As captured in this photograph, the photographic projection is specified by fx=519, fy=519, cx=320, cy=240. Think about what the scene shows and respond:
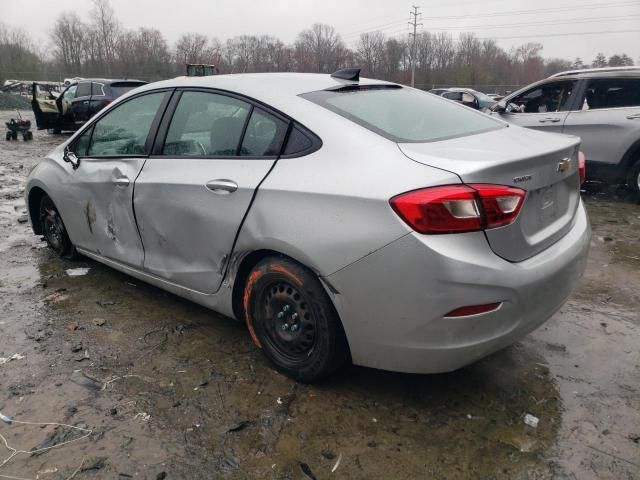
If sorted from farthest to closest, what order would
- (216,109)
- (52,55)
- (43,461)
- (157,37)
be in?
(157,37)
(52,55)
(216,109)
(43,461)

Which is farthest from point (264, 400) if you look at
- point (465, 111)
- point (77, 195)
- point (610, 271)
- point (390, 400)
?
point (610, 271)

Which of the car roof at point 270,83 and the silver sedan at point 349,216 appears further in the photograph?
the car roof at point 270,83

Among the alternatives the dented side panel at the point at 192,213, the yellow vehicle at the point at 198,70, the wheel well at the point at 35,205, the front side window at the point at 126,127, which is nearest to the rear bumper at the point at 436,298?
the dented side panel at the point at 192,213

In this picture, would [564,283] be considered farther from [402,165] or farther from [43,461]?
[43,461]

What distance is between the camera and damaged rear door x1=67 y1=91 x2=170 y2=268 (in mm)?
3590

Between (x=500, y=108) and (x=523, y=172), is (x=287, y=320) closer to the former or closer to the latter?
(x=523, y=172)

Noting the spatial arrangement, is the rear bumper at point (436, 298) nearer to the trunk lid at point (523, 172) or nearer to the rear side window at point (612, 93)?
the trunk lid at point (523, 172)

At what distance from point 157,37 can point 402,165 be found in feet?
297

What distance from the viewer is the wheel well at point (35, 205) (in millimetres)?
4840

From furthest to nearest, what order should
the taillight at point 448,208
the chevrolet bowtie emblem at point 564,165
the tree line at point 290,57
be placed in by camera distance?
the tree line at point 290,57 → the chevrolet bowtie emblem at point 564,165 → the taillight at point 448,208

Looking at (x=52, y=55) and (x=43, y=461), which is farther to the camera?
(x=52, y=55)

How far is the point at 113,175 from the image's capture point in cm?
371

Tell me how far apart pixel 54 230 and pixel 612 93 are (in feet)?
23.5

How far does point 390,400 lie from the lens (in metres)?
2.71
